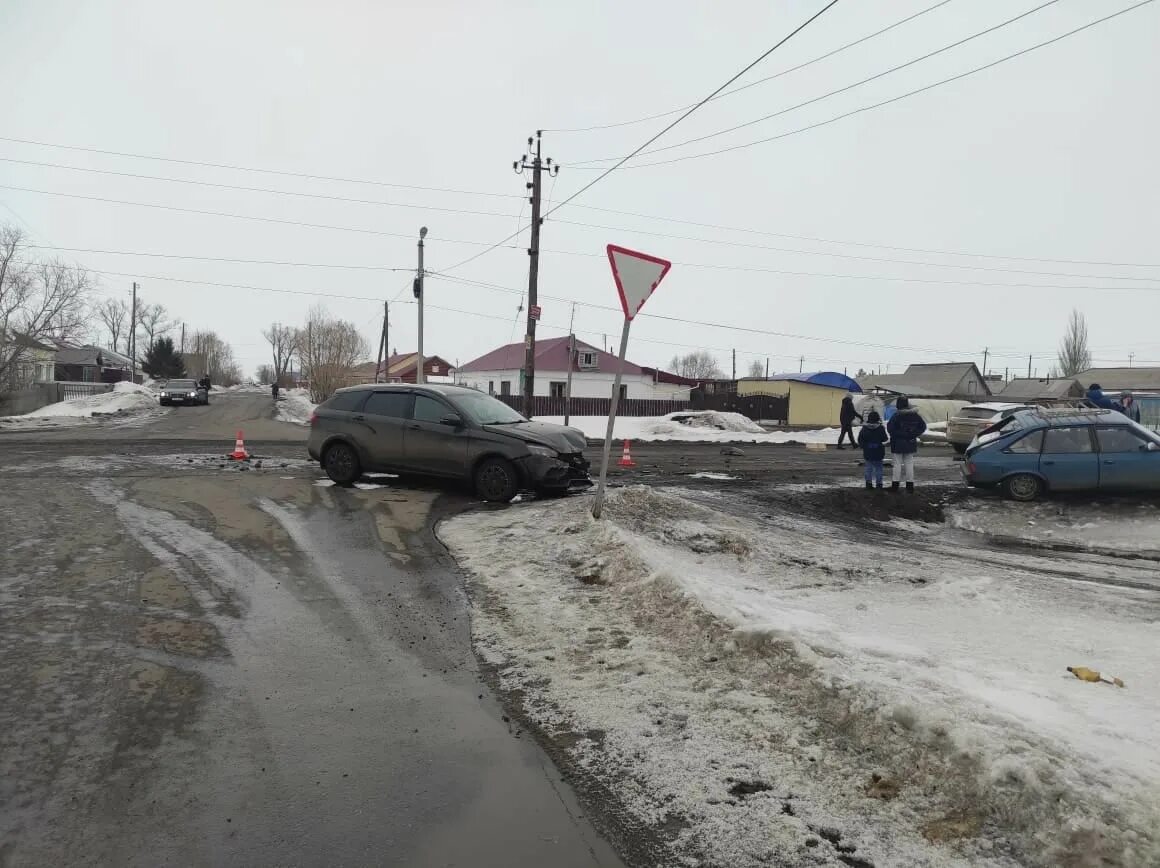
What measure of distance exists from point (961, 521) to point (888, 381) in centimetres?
A: 6325

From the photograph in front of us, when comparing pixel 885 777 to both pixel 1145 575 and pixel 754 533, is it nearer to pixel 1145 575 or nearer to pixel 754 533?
pixel 754 533

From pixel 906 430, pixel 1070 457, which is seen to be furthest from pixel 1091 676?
pixel 1070 457

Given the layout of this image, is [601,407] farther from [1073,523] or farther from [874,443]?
[1073,523]

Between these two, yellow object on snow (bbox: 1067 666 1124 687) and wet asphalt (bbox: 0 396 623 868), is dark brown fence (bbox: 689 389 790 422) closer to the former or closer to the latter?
wet asphalt (bbox: 0 396 623 868)

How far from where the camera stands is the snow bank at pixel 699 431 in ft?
90.2

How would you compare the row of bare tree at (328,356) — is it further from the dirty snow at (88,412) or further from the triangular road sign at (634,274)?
the triangular road sign at (634,274)

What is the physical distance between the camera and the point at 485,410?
11.1 meters

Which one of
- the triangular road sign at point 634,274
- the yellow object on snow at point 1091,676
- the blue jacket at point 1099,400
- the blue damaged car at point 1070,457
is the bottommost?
the yellow object on snow at point 1091,676

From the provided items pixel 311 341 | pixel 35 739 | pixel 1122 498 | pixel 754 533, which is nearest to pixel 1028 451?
pixel 1122 498

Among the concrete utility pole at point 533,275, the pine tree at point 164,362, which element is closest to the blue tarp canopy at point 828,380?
the concrete utility pole at point 533,275

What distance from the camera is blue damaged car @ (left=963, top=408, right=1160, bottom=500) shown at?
1125cm

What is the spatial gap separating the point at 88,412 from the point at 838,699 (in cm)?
3954

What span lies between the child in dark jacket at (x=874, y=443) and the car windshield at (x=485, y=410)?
5.92 m

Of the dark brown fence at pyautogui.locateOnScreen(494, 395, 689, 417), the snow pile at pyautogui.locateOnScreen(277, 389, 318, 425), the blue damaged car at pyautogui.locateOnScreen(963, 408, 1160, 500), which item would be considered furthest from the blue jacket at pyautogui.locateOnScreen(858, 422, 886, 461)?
the dark brown fence at pyautogui.locateOnScreen(494, 395, 689, 417)
